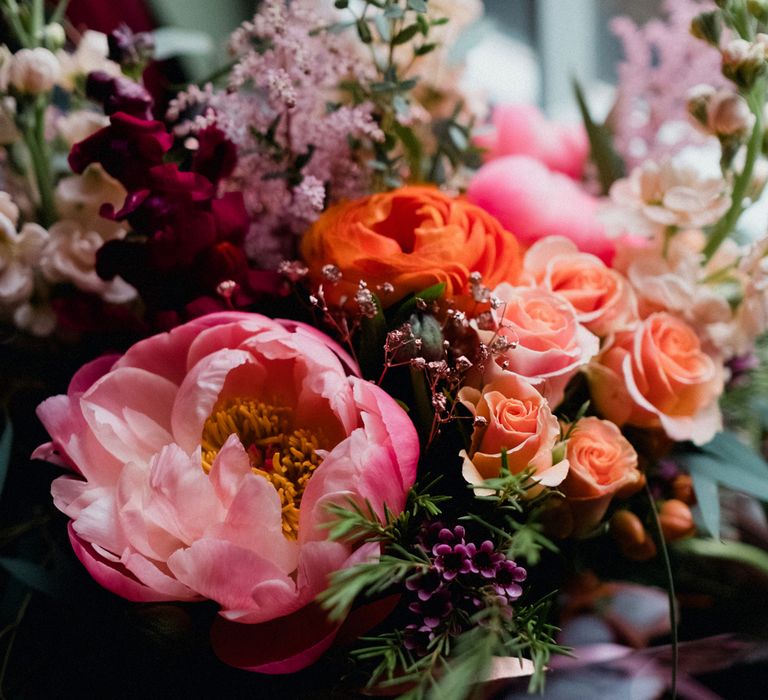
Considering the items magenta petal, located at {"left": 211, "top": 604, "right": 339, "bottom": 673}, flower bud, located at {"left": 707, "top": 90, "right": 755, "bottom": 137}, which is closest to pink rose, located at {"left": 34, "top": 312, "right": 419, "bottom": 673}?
magenta petal, located at {"left": 211, "top": 604, "right": 339, "bottom": 673}

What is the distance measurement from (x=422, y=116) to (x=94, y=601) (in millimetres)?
438

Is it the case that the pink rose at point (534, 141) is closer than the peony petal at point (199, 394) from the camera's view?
No

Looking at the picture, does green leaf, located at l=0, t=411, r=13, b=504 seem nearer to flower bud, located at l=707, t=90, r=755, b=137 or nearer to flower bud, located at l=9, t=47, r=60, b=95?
flower bud, located at l=9, t=47, r=60, b=95

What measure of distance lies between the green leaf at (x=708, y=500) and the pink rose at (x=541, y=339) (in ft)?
0.50

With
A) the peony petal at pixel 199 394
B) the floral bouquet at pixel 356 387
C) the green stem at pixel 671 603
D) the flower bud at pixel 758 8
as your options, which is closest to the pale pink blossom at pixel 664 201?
the floral bouquet at pixel 356 387

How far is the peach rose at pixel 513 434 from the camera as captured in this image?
16.7 inches

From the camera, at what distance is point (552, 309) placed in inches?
→ 19.6

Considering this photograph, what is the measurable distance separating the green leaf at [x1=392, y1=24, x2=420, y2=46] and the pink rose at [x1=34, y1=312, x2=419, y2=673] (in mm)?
266

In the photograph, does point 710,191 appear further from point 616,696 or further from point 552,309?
point 616,696

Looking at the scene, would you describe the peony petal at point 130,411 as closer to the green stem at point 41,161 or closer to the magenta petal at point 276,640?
the magenta petal at point 276,640

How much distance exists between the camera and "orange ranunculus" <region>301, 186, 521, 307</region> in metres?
0.51

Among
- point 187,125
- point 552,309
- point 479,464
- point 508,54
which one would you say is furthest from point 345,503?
point 508,54

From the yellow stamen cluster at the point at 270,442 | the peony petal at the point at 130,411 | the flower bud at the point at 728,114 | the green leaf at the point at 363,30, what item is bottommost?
the yellow stamen cluster at the point at 270,442

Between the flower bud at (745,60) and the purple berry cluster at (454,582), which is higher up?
the flower bud at (745,60)
